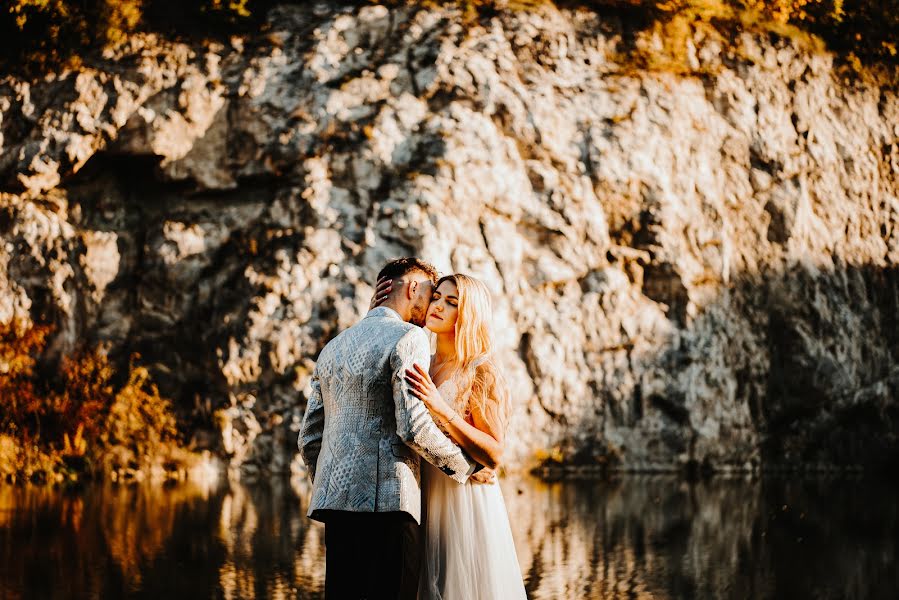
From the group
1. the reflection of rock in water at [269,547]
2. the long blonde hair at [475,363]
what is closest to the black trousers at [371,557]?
the long blonde hair at [475,363]

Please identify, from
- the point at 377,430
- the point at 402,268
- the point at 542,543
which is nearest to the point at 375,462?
the point at 377,430

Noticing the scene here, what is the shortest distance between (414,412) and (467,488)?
0.79m

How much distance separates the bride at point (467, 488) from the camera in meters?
4.84

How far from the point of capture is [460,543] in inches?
192

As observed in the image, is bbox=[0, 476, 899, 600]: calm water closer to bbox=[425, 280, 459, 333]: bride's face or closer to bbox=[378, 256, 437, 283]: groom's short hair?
bbox=[425, 280, 459, 333]: bride's face

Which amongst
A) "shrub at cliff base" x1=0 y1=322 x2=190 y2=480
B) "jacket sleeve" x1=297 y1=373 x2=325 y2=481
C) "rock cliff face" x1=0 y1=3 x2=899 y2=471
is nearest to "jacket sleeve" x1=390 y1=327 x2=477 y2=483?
"jacket sleeve" x1=297 y1=373 x2=325 y2=481

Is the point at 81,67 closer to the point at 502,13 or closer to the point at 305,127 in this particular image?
the point at 305,127

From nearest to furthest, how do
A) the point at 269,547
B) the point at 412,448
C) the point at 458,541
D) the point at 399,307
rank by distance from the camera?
the point at 412,448 → the point at 399,307 → the point at 458,541 → the point at 269,547

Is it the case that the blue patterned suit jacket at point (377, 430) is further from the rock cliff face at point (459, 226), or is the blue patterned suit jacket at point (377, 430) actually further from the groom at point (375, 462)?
the rock cliff face at point (459, 226)

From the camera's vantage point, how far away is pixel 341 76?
1955 centimetres

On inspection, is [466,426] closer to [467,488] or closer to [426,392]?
[426,392]

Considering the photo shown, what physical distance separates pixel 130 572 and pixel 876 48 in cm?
2104

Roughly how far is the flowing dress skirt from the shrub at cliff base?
11.9 meters

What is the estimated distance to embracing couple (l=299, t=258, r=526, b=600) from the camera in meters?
4.35
